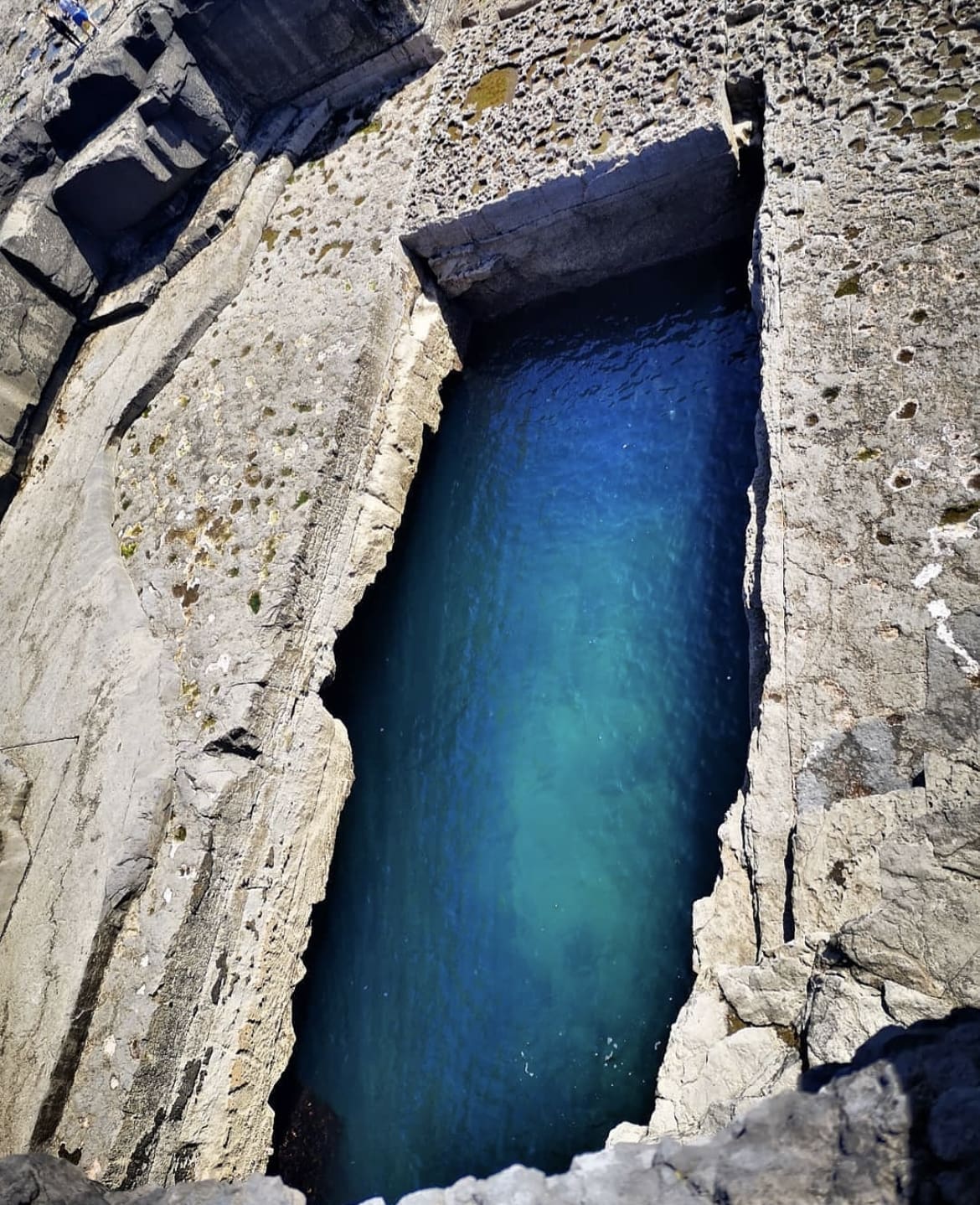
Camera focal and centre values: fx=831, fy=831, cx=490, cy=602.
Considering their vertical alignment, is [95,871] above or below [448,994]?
above

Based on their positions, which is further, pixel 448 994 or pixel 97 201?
pixel 97 201

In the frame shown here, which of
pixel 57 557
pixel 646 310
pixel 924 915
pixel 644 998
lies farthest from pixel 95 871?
pixel 646 310

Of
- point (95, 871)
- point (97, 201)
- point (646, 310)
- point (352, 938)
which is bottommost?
point (352, 938)

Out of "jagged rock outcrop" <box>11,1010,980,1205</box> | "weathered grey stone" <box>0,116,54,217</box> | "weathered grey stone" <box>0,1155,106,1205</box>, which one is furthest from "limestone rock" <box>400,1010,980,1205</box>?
"weathered grey stone" <box>0,116,54,217</box>

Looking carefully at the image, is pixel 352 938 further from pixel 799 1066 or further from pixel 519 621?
pixel 799 1066

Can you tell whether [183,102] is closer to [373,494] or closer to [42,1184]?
[373,494]

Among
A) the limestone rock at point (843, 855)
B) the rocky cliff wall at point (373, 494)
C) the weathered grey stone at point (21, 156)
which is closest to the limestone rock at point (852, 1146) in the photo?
the rocky cliff wall at point (373, 494)
